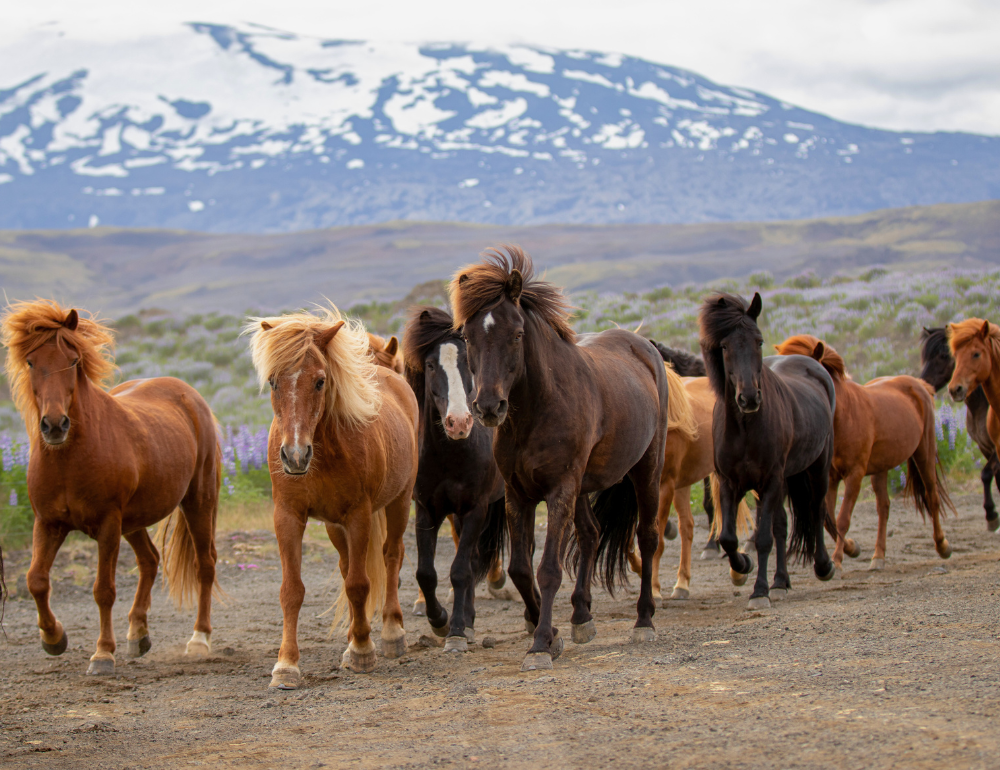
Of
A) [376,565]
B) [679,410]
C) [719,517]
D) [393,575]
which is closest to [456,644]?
[393,575]

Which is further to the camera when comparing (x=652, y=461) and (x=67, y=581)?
(x=67, y=581)

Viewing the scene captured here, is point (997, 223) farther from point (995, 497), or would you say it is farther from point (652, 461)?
point (652, 461)

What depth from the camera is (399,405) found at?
6.86 metres

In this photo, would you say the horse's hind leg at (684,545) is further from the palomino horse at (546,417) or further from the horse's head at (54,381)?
the horse's head at (54,381)

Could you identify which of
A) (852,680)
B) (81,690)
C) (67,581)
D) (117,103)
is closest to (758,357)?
(852,680)

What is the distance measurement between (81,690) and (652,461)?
399cm

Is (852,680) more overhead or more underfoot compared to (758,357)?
more underfoot

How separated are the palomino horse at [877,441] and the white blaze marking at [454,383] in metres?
4.59

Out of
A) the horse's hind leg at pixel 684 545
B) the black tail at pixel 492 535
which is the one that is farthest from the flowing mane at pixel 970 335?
the black tail at pixel 492 535

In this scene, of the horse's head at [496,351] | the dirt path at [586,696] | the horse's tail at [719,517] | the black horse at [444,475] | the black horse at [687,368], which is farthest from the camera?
the black horse at [687,368]

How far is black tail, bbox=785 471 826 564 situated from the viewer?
876cm

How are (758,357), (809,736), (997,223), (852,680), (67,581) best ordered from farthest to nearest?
(997,223)
(67,581)
(758,357)
(852,680)
(809,736)

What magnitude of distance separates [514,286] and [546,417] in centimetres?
80

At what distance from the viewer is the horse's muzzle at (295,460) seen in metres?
5.08
